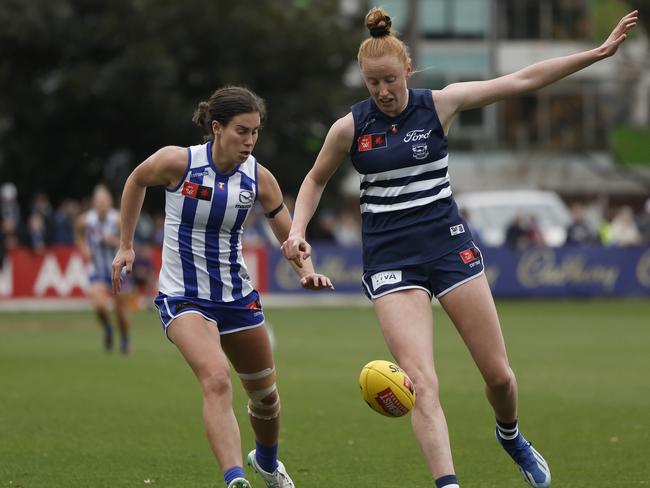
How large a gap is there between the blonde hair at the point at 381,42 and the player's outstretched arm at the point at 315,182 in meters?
0.40

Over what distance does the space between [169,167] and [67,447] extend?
3131mm

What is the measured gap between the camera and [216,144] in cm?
792

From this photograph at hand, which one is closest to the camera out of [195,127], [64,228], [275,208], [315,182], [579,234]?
[315,182]

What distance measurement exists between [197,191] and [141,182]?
0.36 meters

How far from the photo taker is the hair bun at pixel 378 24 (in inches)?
294

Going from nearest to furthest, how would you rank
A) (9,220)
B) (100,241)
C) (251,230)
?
(100,241) → (9,220) → (251,230)

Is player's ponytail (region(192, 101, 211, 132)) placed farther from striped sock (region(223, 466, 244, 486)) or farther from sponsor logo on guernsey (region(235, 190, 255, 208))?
striped sock (region(223, 466, 244, 486))

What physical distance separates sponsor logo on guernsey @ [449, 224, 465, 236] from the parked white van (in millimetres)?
27316

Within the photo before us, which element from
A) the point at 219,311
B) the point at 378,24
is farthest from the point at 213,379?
the point at 378,24

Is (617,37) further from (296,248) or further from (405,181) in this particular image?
(296,248)

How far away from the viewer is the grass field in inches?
354

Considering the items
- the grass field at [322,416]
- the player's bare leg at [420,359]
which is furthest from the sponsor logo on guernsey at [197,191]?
the grass field at [322,416]

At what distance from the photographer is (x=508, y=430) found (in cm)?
810

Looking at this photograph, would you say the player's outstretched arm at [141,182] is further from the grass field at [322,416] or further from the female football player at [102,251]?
the female football player at [102,251]
